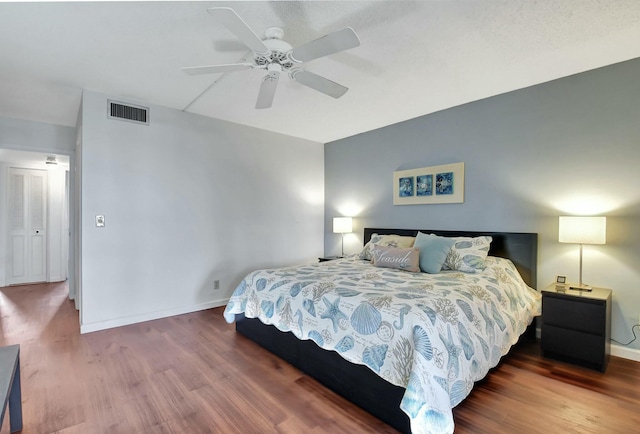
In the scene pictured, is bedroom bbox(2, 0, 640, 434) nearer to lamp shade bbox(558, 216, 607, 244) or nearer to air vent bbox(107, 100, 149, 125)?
air vent bbox(107, 100, 149, 125)

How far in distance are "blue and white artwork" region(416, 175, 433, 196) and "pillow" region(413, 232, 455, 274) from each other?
0.88 metres

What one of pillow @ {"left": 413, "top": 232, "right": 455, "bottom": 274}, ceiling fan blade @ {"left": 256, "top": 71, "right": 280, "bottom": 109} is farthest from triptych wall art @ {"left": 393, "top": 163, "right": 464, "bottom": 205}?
ceiling fan blade @ {"left": 256, "top": 71, "right": 280, "bottom": 109}

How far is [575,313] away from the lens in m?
2.39

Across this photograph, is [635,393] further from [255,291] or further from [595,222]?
[255,291]

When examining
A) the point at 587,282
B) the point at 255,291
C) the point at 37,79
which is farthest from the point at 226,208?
the point at 587,282

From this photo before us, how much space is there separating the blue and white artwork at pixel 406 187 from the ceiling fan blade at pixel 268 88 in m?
2.16

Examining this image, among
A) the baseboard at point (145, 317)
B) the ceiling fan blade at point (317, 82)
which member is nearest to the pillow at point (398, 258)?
the ceiling fan blade at point (317, 82)

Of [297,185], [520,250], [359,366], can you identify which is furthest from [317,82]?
[297,185]

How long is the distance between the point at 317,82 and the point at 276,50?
0.42m

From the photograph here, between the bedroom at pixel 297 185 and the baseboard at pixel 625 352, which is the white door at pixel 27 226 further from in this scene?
the baseboard at pixel 625 352

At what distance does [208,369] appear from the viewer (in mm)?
2373

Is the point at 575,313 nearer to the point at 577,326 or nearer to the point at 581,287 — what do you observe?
the point at 577,326

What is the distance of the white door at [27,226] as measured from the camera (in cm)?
538

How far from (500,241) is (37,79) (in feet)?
15.9
